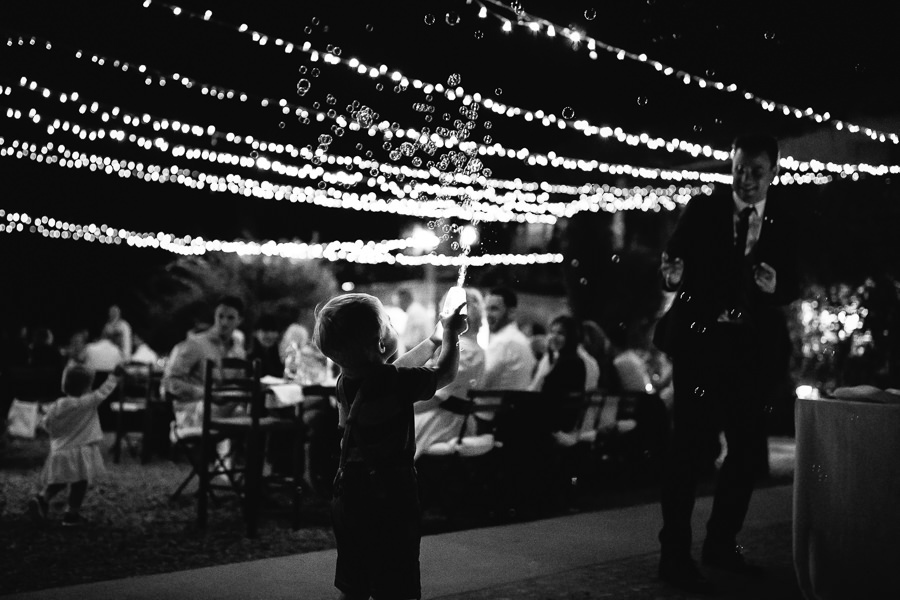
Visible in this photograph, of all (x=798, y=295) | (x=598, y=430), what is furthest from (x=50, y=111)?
(x=798, y=295)

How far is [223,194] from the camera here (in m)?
21.6

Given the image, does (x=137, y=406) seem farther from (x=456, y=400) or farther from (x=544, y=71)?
(x=456, y=400)

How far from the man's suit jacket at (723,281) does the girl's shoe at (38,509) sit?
4005mm

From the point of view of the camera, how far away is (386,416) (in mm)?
2607

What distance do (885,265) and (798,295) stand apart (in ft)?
21.4

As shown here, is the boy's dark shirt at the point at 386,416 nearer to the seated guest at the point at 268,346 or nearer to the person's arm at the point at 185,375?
the person's arm at the point at 185,375

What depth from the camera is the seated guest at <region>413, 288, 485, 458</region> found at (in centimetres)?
548

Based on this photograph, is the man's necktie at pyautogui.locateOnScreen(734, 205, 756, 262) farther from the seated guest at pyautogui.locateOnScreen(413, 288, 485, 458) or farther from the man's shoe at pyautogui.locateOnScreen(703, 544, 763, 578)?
the seated guest at pyautogui.locateOnScreen(413, 288, 485, 458)

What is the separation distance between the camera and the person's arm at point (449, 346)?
2.67m

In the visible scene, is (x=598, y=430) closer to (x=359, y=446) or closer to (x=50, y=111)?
(x=359, y=446)

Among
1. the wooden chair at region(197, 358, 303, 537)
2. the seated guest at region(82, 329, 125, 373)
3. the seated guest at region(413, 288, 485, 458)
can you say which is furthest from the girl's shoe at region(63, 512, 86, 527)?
the seated guest at region(82, 329, 125, 373)

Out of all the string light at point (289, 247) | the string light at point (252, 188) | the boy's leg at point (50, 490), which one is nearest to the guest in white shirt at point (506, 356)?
the boy's leg at point (50, 490)

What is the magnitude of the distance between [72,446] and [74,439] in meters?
0.05

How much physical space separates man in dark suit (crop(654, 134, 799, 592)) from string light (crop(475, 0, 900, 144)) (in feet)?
8.58
